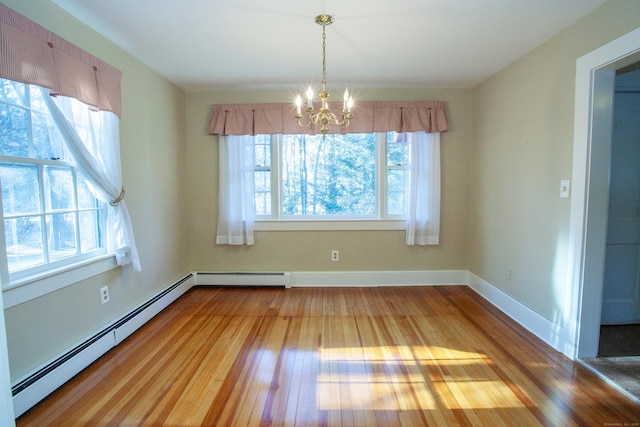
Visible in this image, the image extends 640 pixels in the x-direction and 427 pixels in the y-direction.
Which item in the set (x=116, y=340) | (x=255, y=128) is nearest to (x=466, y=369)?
(x=116, y=340)

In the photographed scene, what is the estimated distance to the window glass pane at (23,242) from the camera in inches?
65.3

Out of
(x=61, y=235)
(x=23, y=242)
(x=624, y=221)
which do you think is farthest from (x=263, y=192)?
(x=624, y=221)

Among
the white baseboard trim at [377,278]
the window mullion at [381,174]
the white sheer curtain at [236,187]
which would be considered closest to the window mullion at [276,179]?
the white sheer curtain at [236,187]

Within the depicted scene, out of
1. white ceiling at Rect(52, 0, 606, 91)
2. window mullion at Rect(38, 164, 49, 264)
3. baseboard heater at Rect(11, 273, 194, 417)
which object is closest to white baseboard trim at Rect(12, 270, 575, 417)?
baseboard heater at Rect(11, 273, 194, 417)

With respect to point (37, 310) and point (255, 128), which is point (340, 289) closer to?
point (255, 128)

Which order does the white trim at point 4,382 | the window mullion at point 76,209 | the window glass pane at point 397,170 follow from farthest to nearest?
1. the window glass pane at point 397,170
2. the window mullion at point 76,209
3. the white trim at point 4,382

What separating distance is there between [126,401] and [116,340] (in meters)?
0.76

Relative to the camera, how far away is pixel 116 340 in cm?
231

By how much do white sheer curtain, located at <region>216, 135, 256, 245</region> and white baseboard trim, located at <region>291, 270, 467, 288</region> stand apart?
2.82 feet

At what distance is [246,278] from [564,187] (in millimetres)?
3286

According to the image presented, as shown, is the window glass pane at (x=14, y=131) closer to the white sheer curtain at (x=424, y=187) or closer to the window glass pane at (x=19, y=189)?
the window glass pane at (x=19, y=189)

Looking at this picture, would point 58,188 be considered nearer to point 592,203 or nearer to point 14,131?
point 14,131

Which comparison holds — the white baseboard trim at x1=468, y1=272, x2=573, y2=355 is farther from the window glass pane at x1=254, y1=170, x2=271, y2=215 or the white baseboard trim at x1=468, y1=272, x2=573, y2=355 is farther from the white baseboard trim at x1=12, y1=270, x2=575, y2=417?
the window glass pane at x1=254, y1=170, x2=271, y2=215

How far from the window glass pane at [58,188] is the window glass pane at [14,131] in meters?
0.19
